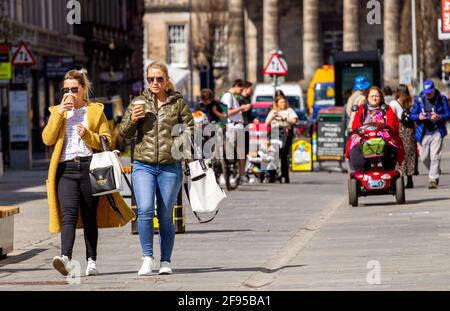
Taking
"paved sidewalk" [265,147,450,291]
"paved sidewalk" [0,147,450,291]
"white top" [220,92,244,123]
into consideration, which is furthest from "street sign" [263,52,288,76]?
"paved sidewalk" [265,147,450,291]

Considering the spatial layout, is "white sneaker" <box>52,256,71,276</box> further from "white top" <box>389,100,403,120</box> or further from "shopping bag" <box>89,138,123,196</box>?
"white top" <box>389,100,403,120</box>

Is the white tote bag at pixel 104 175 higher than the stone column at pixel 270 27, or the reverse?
the stone column at pixel 270 27

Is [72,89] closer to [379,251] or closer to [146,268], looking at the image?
[146,268]

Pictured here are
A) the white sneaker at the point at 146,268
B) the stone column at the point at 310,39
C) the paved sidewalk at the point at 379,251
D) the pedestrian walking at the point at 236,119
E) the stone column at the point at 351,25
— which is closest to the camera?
the paved sidewalk at the point at 379,251

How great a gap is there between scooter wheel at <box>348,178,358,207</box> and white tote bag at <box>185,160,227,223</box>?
27.5 feet

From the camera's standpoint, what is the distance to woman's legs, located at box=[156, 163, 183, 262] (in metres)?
14.9

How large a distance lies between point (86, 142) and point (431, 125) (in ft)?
43.3

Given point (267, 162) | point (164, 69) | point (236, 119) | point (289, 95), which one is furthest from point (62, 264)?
point (289, 95)

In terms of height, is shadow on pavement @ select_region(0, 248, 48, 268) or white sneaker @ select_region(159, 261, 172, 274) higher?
white sneaker @ select_region(159, 261, 172, 274)

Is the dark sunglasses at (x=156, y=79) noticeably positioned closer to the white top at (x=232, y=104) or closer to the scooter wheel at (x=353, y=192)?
the scooter wheel at (x=353, y=192)

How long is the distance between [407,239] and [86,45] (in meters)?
61.4

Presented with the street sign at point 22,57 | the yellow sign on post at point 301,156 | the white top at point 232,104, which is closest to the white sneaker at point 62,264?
the white top at point 232,104

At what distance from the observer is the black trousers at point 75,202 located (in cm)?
1492
